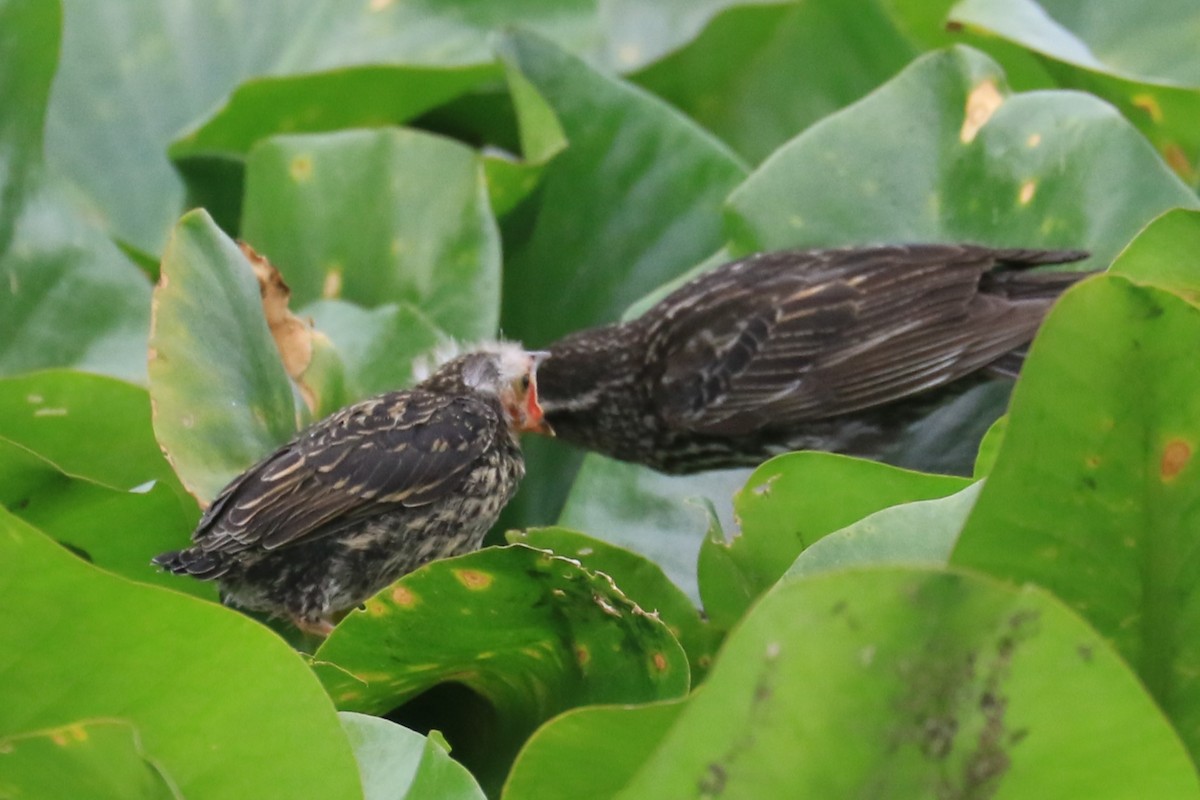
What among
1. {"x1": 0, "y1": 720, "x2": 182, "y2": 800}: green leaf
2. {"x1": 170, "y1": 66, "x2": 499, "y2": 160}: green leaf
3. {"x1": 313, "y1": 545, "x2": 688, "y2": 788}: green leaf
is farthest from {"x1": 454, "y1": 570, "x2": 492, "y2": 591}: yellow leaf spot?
{"x1": 170, "y1": 66, "x2": 499, "y2": 160}: green leaf

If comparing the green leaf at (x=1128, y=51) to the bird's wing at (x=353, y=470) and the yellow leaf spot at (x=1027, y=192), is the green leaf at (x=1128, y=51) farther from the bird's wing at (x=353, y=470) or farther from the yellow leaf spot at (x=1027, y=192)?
the bird's wing at (x=353, y=470)

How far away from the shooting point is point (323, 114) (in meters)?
2.83

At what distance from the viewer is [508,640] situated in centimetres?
174

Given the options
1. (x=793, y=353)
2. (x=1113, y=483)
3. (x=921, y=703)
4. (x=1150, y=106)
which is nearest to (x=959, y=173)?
(x=1150, y=106)

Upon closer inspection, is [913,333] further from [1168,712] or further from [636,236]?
[1168,712]

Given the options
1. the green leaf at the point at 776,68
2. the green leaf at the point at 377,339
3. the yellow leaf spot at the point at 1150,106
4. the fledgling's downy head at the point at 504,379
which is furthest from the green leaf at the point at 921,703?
the green leaf at the point at 776,68

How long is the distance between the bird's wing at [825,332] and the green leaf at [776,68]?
→ 1.48 ft

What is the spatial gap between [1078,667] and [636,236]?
1674 millimetres

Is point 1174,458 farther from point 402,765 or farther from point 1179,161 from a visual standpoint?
point 1179,161

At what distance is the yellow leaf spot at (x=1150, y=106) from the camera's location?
2549 mm

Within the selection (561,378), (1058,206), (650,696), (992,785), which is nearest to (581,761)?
(650,696)

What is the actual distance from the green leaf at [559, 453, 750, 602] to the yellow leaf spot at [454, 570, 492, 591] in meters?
0.54

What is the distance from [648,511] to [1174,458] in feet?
3.62

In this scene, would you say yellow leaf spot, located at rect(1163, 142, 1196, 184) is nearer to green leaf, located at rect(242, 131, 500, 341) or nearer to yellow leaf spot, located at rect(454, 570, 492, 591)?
green leaf, located at rect(242, 131, 500, 341)
